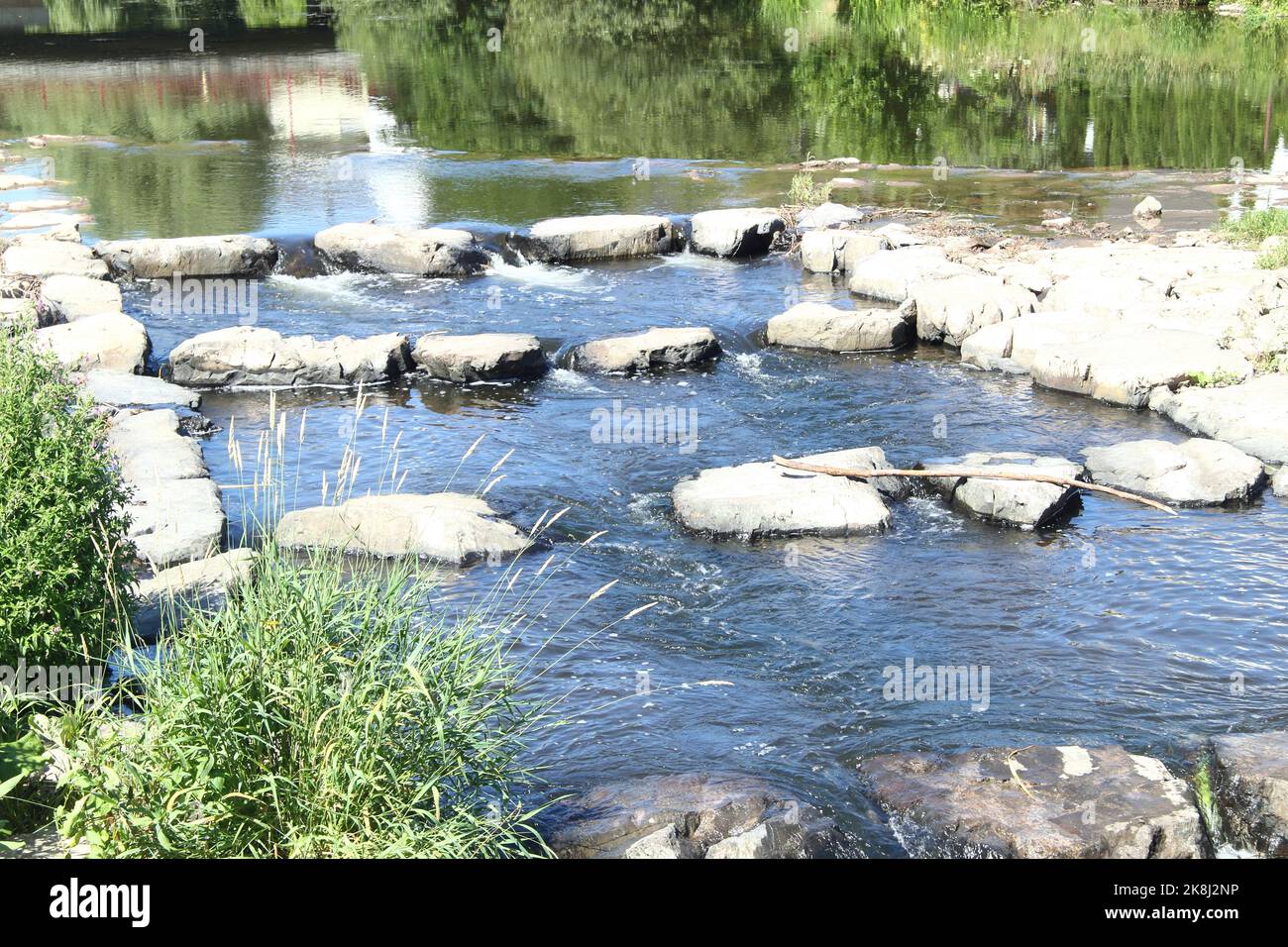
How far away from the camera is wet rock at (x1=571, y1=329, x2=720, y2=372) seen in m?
11.9

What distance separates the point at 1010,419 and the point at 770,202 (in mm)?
7592

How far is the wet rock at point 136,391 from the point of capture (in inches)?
412

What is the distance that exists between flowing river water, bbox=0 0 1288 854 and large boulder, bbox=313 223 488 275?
325 millimetres

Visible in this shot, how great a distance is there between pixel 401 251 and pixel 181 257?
2.41m

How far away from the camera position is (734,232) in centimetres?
1547

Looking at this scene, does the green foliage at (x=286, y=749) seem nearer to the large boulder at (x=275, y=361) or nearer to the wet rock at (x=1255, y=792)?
the wet rock at (x=1255, y=792)

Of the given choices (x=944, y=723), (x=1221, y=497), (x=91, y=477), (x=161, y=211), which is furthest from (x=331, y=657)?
(x=161, y=211)

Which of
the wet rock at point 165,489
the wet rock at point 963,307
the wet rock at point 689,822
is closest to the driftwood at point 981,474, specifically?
the wet rock at point 963,307

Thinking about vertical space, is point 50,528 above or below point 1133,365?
above

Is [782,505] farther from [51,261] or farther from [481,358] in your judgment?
[51,261]

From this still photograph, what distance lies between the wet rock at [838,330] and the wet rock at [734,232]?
3140 millimetres

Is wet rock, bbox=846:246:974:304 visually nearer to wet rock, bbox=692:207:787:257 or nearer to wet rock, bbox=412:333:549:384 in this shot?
wet rock, bbox=692:207:787:257

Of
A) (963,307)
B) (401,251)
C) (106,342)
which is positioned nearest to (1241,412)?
(963,307)
